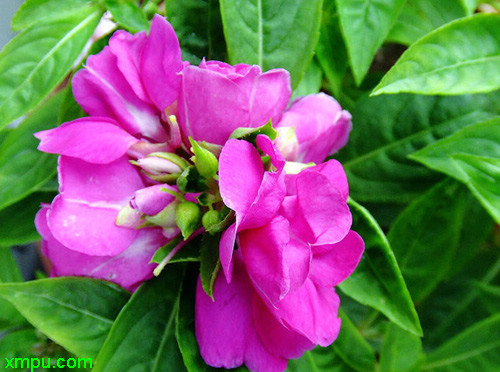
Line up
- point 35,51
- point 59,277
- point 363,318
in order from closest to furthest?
point 59,277, point 35,51, point 363,318

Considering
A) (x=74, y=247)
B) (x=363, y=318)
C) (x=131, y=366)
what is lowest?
(x=363, y=318)

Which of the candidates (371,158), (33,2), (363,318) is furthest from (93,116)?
(363,318)

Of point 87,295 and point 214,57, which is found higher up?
point 214,57

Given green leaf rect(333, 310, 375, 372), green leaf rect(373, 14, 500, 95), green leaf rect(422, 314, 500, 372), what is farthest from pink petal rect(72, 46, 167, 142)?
green leaf rect(422, 314, 500, 372)

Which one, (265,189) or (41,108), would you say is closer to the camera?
(265,189)

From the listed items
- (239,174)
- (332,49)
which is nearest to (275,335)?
(239,174)

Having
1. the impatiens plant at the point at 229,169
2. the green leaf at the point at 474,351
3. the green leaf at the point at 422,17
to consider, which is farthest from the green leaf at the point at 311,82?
the green leaf at the point at 474,351

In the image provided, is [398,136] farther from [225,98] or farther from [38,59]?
[38,59]

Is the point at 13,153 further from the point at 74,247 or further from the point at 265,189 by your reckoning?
the point at 265,189
